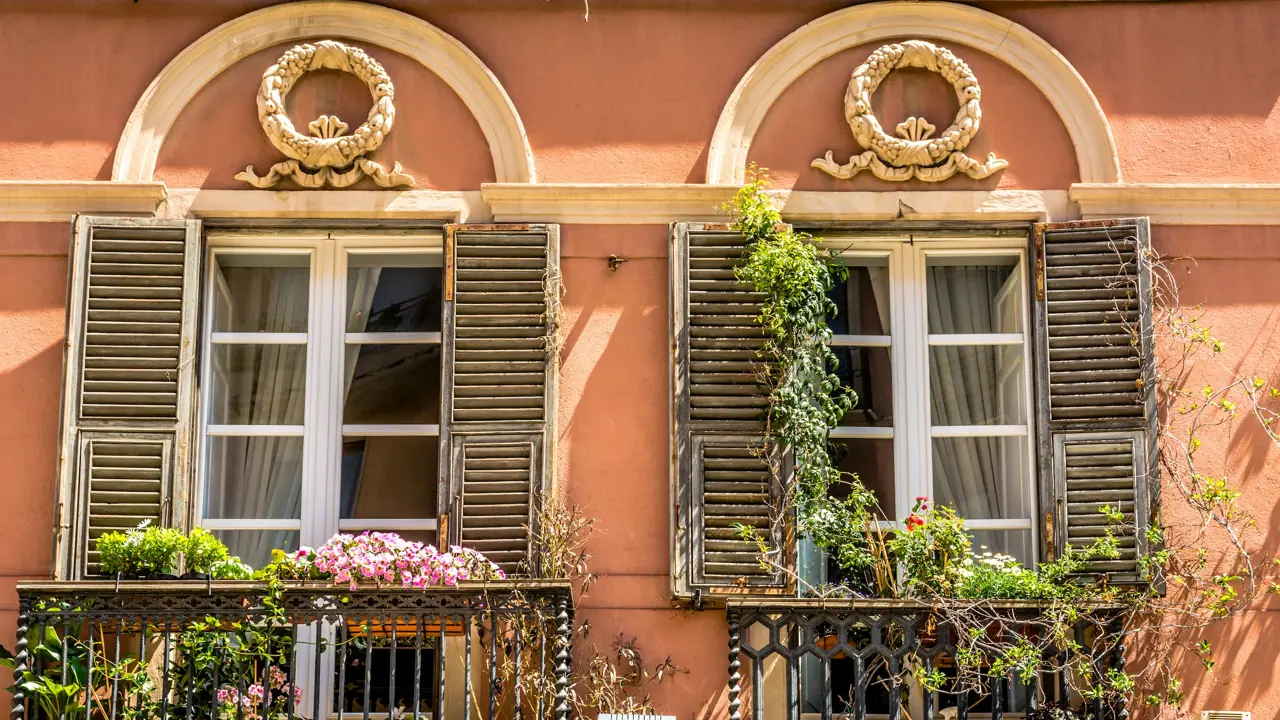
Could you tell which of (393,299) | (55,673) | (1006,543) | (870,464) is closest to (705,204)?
(870,464)

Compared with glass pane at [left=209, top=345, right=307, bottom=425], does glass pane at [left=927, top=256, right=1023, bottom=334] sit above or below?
above

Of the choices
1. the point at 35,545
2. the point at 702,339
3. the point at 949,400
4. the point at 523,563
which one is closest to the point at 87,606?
the point at 35,545

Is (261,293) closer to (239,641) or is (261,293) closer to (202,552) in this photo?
(202,552)

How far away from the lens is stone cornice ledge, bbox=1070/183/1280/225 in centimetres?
852

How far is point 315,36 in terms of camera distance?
8.75 m

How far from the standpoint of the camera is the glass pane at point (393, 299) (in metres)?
8.70

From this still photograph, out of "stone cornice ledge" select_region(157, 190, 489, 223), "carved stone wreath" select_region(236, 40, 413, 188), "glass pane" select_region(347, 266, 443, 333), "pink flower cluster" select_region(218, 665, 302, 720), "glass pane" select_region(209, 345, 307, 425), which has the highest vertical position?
"carved stone wreath" select_region(236, 40, 413, 188)

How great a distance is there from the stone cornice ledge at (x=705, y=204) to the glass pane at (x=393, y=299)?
481 millimetres

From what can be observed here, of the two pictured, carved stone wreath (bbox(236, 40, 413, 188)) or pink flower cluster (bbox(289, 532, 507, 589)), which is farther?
carved stone wreath (bbox(236, 40, 413, 188))

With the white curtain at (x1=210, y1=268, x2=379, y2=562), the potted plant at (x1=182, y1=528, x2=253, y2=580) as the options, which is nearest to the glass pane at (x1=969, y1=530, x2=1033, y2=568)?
the white curtain at (x1=210, y1=268, x2=379, y2=562)

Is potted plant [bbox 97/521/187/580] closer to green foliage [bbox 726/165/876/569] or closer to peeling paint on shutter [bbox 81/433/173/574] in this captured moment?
peeling paint on shutter [bbox 81/433/173/574]

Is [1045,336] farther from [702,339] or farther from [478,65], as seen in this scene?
[478,65]

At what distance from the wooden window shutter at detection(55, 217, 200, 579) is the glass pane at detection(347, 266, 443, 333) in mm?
708

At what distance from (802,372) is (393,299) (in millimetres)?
1860
